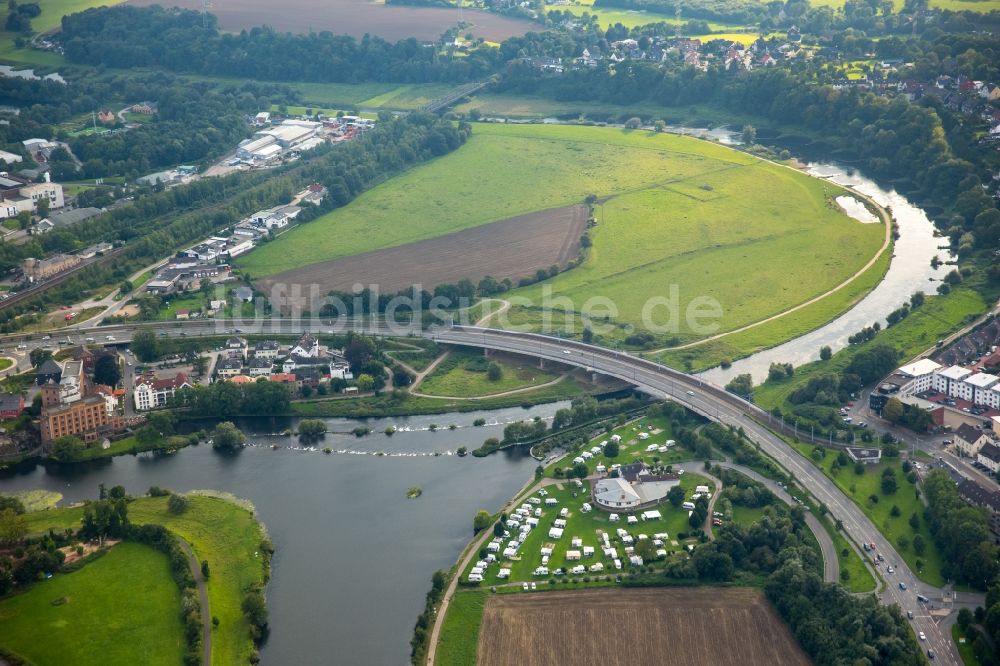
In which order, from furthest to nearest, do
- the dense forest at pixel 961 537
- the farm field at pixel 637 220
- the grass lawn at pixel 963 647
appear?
the farm field at pixel 637 220 < the dense forest at pixel 961 537 < the grass lawn at pixel 963 647

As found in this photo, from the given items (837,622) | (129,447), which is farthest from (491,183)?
(837,622)

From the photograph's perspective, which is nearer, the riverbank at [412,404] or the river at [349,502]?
the river at [349,502]

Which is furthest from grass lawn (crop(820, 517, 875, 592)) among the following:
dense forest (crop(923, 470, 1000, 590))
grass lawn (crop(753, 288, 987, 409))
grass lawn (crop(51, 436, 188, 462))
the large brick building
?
the large brick building

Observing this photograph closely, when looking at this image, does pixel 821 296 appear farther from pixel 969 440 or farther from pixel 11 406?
pixel 11 406

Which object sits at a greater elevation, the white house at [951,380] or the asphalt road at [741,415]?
the white house at [951,380]

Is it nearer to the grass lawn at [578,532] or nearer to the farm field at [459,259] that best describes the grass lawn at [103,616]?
the grass lawn at [578,532]

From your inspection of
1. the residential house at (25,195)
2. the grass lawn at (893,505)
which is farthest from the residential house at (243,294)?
the grass lawn at (893,505)

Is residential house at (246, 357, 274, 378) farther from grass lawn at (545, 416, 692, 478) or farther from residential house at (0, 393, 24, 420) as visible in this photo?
grass lawn at (545, 416, 692, 478)

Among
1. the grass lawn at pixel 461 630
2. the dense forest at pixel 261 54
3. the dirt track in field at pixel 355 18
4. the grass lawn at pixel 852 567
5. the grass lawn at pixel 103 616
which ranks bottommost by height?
the grass lawn at pixel 103 616
